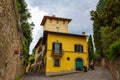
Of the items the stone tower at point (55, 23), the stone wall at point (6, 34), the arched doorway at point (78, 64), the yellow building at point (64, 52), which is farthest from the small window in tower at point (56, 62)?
the stone wall at point (6, 34)

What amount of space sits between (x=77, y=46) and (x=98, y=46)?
1267cm

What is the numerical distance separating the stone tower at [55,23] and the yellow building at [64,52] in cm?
1533

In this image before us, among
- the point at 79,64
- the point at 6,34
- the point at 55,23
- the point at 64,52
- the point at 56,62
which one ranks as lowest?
the point at 79,64

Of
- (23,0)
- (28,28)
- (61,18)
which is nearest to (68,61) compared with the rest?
(28,28)

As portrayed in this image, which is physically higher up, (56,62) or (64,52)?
(64,52)

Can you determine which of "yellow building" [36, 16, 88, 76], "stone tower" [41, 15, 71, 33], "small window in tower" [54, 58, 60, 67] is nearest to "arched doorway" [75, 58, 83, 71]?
"yellow building" [36, 16, 88, 76]

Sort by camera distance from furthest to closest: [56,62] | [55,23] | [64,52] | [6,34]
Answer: [55,23]
[64,52]
[56,62]
[6,34]

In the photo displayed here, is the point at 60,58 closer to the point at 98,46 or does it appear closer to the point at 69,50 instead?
the point at 69,50

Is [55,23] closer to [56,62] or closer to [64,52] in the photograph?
[64,52]

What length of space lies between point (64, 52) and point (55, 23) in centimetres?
1832

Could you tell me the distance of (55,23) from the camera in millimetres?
47438

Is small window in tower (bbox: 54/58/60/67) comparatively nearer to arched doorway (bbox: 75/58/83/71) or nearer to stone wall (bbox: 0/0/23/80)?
arched doorway (bbox: 75/58/83/71)

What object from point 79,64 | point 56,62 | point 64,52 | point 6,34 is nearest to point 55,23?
point 64,52

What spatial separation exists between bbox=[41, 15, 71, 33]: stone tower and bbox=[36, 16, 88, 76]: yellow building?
15.3 m
